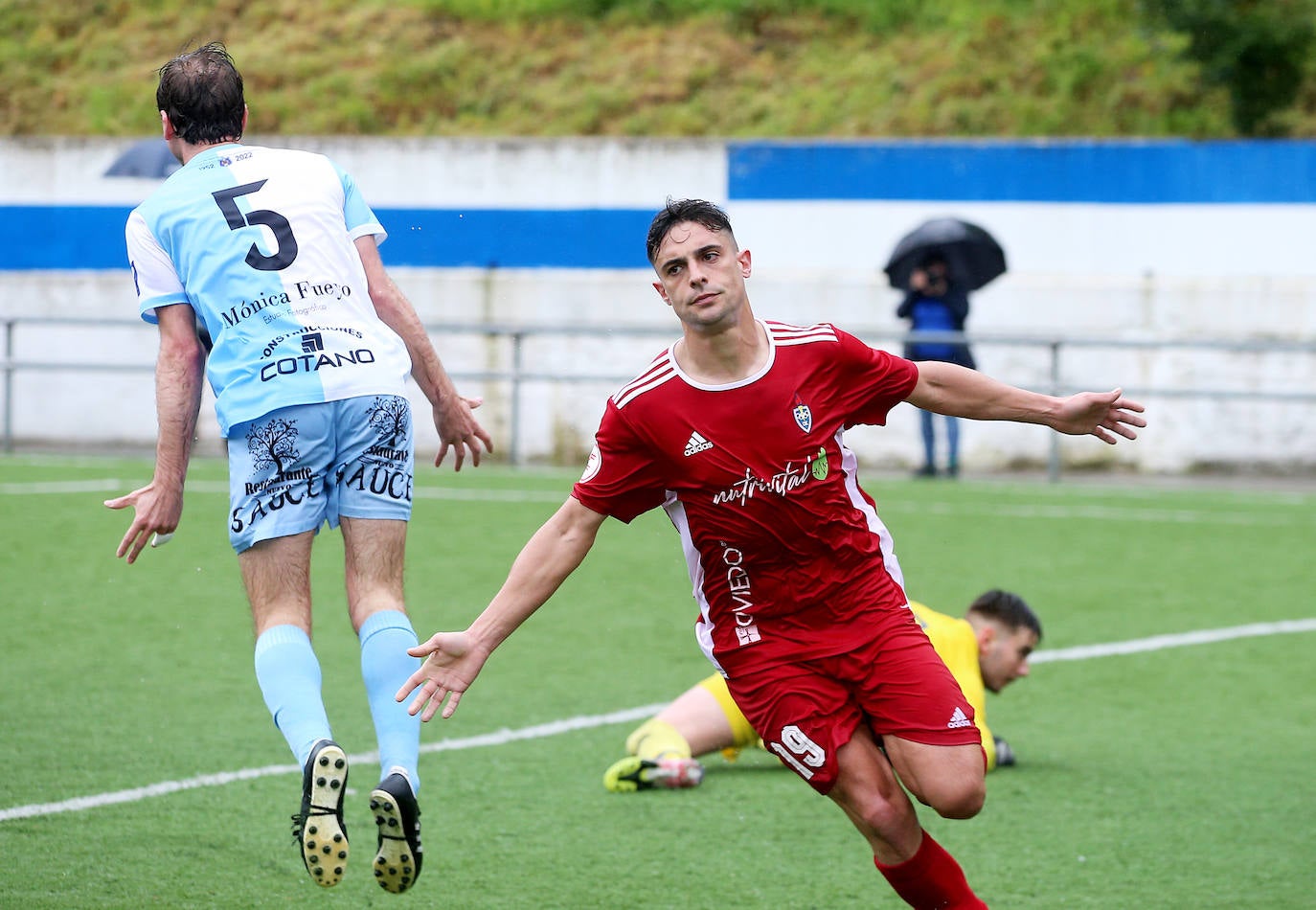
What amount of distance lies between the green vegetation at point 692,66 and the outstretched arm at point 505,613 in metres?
16.4

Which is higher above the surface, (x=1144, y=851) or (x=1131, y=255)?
(x=1131, y=255)

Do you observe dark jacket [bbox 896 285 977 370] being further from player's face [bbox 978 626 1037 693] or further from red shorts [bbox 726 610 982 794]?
red shorts [bbox 726 610 982 794]

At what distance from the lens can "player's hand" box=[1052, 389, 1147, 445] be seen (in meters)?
4.73

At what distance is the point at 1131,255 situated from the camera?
698 inches

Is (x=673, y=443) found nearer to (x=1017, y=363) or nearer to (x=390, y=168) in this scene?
(x=1017, y=363)

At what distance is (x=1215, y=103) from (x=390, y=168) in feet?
29.5

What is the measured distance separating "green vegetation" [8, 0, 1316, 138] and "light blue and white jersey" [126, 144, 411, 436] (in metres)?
16.2

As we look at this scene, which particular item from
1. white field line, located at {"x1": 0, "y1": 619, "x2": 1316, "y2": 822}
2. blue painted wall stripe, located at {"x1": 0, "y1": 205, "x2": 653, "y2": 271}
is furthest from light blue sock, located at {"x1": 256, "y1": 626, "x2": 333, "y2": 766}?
blue painted wall stripe, located at {"x1": 0, "y1": 205, "x2": 653, "y2": 271}

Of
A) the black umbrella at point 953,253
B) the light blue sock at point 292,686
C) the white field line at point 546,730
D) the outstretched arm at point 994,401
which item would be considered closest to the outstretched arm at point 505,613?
the light blue sock at point 292,686

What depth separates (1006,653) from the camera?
646 centimetres

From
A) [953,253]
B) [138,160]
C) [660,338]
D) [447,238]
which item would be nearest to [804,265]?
[660,338]

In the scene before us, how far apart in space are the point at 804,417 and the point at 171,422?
5.40 ft

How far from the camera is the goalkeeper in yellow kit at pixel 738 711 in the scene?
6.13 meters

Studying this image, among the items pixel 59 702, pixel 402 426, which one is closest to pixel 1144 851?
pixel 402 426
